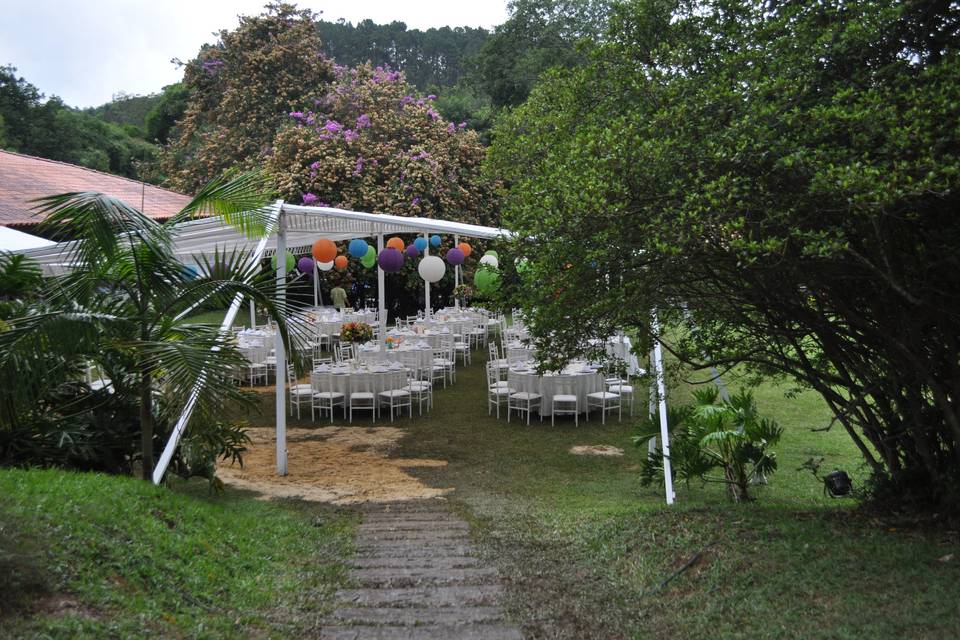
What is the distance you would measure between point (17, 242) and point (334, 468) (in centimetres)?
439

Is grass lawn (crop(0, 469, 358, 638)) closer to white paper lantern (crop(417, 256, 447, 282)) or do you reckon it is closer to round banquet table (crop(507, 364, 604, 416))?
round banquet table (crop(507, 364, 604, 416))

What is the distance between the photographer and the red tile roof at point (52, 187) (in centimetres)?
1105

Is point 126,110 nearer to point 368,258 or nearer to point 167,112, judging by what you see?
point 167,112

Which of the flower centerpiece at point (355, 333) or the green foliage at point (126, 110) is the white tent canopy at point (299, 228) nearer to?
the flower centerpiece at point (355, 333)

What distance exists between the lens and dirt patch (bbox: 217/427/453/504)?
8.67 meters

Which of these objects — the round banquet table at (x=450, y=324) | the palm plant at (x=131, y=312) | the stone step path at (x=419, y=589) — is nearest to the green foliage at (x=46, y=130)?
the round banquet table at (x=450, y=324)

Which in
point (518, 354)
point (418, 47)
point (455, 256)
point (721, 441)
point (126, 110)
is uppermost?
point (418, 47)

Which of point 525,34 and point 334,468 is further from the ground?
point 525,34

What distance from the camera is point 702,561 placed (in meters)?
5.27

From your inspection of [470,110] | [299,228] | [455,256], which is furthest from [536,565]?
[470,110]

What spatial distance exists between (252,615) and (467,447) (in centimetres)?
631

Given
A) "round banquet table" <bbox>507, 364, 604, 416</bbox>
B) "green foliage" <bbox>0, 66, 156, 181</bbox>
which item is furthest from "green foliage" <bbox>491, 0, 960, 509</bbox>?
"green foliage" <bbox>0, 66, 156, 181</bbox>

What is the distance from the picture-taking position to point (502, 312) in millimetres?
5984

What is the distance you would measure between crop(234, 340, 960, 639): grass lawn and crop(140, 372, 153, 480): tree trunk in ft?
8.78
